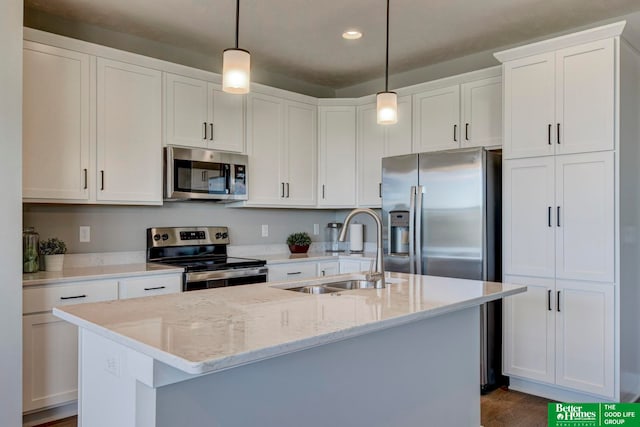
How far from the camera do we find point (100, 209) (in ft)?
11.7

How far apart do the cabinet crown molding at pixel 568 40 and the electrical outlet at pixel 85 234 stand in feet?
10.4

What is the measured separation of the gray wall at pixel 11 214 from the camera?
2.52 meters

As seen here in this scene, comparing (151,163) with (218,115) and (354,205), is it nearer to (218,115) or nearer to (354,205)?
(218,115)

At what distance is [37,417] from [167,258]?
1.38 meters

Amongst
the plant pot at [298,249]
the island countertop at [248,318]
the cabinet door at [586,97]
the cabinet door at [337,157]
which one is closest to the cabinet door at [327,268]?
the plant pot at [298,249]

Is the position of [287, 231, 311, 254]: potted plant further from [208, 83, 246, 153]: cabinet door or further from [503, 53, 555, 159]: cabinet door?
[503, 53, 555, 159]: cabinet door

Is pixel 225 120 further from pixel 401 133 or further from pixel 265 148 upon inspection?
pixel 401 133

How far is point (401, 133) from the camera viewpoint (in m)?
4.37

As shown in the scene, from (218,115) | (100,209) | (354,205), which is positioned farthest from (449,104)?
(100,209)

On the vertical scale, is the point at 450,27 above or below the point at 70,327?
above

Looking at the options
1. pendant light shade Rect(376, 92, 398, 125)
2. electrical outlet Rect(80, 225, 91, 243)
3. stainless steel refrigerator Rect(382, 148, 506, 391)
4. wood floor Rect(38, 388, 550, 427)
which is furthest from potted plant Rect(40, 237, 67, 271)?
stainless steel refrigerator Rect(382, 148, 506, 391)

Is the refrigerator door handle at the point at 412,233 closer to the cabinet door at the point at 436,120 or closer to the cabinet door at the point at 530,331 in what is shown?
the cabinet door at the point at 436,120

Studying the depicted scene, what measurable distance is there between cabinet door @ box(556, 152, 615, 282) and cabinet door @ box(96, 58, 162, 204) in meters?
2.77

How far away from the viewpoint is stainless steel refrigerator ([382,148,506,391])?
3.46 m
